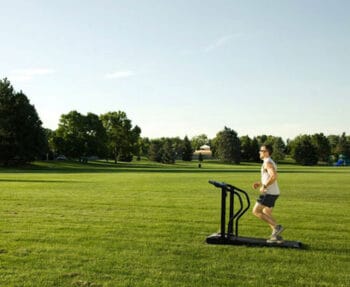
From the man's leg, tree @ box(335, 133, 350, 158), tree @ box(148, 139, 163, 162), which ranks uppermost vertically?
tree @ box(335, 133, 350, 158)

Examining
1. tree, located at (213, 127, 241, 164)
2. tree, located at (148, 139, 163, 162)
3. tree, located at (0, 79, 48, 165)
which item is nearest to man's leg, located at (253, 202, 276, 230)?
tree, located at (0, 79, 48, 165)

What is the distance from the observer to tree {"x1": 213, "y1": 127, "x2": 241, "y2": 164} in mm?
129375

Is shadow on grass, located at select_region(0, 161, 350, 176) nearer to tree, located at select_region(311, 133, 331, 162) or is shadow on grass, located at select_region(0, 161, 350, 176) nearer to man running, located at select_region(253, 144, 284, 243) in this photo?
man running, located at select_region(253, 144, 284, 243)

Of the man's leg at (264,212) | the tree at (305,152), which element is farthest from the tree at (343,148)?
the man's leg at (264,212)

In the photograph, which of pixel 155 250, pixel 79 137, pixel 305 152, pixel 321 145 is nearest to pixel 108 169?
pixel 79 137

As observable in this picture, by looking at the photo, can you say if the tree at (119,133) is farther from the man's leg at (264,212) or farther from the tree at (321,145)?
the man's leg at (264,212)

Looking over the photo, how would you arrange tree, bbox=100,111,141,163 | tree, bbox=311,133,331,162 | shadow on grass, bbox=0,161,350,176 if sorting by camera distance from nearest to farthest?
shadow on grass, bbox=0,161,350,176 < tree, bbox=100,111,141,163 < tree, bbox=311,133,331,162

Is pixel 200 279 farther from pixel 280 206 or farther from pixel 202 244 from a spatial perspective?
pixel 280 206

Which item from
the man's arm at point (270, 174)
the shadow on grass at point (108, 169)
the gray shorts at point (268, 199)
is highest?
the man's arm at point (270, 174)

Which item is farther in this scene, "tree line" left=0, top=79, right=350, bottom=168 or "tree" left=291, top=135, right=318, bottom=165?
"tree" left=291, top=135, right=318, bottom=165

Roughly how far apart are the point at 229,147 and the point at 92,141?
50.4 metres

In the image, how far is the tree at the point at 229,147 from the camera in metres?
129

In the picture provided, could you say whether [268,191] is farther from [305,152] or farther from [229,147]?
[305,152]

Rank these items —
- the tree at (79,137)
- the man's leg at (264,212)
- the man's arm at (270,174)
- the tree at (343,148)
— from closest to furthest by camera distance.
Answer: the man's arm at (270,174)
the man's leg at (264,212)
the tree at (79,137)
the tree at (343,148)
